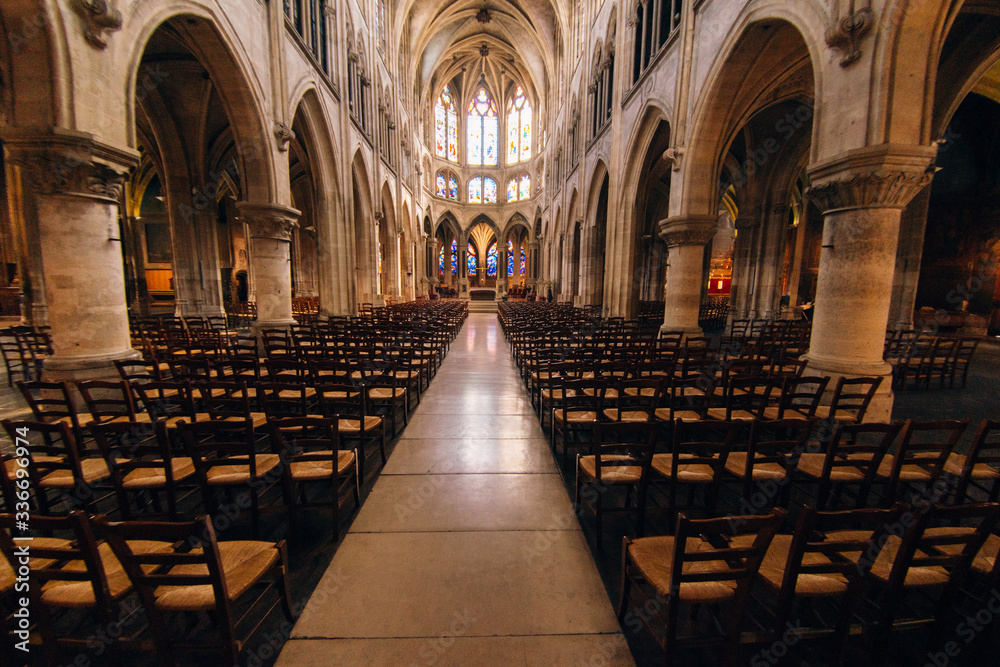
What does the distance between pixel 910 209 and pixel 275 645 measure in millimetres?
15487

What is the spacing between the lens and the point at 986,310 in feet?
44.7

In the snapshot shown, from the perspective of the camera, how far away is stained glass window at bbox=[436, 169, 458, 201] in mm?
39719

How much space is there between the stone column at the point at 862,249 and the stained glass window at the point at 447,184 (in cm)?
3799

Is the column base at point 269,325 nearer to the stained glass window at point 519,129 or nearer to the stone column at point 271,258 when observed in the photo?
the stone column at point 271,258

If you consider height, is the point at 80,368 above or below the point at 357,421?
above

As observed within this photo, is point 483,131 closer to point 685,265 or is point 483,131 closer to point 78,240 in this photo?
point 685,265

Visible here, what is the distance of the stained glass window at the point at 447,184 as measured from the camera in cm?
3972

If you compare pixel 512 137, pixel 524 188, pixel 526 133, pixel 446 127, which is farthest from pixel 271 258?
pixel 512 137

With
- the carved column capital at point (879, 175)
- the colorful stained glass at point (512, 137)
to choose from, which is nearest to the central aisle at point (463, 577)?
the carved column capital at point (879, 175)

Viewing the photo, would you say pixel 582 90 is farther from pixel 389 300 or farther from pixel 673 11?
pixel 389 300

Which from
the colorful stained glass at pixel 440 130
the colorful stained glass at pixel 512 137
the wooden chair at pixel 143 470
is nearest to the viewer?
the wooden chair at pixel 143 470

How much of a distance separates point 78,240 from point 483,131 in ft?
139

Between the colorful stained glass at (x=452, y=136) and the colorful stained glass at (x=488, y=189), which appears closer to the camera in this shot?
the colorful stained glass at (x=452, y=136)

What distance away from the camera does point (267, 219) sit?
9.27 meters
